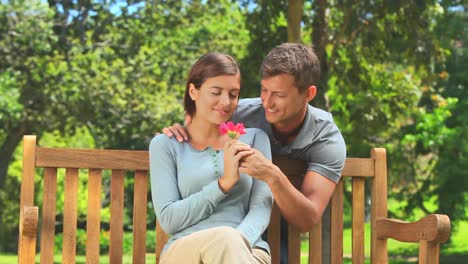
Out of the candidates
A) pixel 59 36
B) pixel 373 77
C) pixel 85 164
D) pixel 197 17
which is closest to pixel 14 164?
pixel 59 36

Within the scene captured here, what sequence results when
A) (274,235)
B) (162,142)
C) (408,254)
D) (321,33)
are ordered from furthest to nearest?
(408,254), (321,33), (274,235), (162,142)

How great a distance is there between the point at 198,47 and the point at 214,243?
1313 cm

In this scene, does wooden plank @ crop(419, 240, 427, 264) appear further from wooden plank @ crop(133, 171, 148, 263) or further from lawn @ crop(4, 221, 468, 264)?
lawn @ crop(4, 221, 468, 264)

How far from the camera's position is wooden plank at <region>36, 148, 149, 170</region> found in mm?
3463

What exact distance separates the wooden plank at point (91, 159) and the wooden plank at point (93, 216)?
5 centimetres

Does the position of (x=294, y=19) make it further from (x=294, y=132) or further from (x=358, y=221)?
(x=294, y=132)

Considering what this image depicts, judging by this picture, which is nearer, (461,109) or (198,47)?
(461,109)

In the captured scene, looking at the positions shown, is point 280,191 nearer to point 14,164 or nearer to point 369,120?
point 369,120

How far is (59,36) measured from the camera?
1473cm

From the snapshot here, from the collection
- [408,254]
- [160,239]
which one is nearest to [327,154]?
[160,239]

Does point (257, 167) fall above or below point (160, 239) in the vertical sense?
above

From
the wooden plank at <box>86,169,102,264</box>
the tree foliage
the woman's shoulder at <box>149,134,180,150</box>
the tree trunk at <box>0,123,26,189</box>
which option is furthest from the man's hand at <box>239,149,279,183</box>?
the tree trunk at <box>0,123,26,189</box>

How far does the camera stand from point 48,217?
347 centimetres

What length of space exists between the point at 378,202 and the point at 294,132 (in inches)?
26.2
